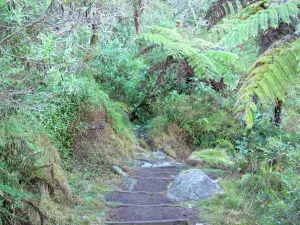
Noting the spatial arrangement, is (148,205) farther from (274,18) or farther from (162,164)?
(274,18)

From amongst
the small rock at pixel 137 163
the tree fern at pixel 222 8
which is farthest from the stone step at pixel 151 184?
the tree fern at pixel 222 8

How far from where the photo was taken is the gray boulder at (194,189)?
225 inches

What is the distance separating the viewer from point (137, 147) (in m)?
8.55

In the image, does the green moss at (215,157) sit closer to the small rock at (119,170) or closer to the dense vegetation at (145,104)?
the dense vegetation at (145,104)

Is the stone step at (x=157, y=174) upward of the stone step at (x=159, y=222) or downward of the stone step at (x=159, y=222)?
downward

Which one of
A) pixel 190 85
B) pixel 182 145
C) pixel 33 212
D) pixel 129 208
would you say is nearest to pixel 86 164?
pixel 129 208

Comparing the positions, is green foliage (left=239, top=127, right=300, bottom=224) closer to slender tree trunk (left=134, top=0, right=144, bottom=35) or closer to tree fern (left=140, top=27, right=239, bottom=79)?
tree fern (left=140, top=27, right=239, bottom=79)

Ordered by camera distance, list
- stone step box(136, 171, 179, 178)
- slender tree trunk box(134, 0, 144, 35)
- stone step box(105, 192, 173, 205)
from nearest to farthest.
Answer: stone step box(105, 192, 173, 205) → stone step box(136, 171, 179, 178) → slender tree trunk box(134, 0, 144, 35)

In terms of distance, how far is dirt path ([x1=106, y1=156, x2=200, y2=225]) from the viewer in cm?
487

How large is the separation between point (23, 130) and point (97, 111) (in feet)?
9.06

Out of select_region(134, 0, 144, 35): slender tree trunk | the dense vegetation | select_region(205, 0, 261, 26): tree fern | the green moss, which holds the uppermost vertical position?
select_region(134, 0, 144, 35): slender tree trunk

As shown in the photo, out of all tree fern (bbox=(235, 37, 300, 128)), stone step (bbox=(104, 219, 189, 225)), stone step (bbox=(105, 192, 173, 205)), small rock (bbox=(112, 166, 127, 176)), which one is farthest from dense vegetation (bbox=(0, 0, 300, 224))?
stone step (bbox=(105, 192, 173, 205))

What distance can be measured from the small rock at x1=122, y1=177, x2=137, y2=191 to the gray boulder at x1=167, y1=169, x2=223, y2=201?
2.16 ft

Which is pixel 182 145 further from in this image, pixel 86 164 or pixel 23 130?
pixel 23 130
